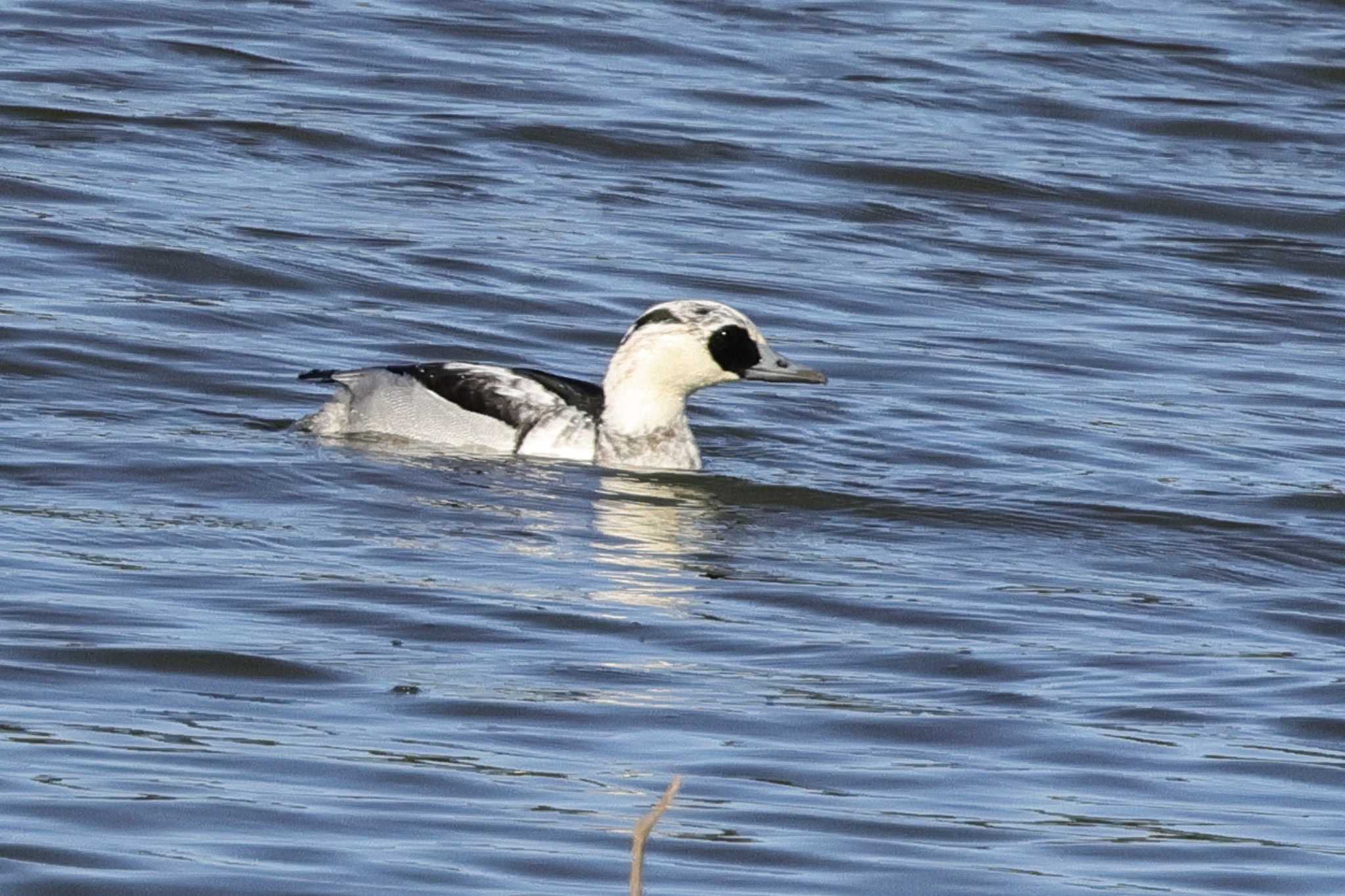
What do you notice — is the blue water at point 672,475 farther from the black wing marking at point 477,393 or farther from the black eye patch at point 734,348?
the black eye patch at point 734,348

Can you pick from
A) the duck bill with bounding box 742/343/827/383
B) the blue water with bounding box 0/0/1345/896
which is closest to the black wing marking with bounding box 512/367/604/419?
the blue water with bounding box 0/0/1345/896

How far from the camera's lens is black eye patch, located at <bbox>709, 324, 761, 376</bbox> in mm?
12695

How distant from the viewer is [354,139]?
20078mm

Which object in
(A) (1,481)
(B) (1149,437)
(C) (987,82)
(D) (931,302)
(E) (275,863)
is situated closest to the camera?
(E) (275,863)

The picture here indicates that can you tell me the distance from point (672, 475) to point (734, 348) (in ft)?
2.04

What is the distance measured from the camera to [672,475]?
12719mm

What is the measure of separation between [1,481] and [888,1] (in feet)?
60.3

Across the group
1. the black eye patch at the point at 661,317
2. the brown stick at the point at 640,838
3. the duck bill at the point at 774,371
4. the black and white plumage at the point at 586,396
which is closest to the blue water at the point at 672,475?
the black and white plumage at the point at 586,396

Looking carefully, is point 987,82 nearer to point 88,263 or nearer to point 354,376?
point 88,263

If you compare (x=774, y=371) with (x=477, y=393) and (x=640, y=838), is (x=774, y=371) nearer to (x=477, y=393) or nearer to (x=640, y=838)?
(x=477, y=393)

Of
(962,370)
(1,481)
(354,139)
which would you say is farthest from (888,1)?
(1,481)

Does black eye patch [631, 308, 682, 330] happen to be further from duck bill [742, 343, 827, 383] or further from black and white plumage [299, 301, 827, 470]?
duck bill [742, 343, 827, 383]

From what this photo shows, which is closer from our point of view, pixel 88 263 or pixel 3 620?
pixel 3 620

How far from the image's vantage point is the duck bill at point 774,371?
12.7 meters
